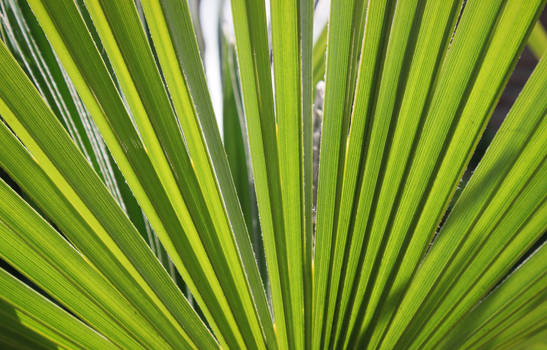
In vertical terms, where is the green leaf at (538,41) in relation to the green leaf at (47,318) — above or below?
above

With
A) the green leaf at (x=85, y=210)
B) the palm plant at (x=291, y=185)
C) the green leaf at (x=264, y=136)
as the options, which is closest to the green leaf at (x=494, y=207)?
the palm plant at (x=291, y=185)

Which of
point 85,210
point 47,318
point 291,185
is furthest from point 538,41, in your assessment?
point 47,318

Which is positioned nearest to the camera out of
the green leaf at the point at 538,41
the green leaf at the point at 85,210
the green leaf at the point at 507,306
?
the green leaf at the point at 85,210

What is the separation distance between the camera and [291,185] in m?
0.66

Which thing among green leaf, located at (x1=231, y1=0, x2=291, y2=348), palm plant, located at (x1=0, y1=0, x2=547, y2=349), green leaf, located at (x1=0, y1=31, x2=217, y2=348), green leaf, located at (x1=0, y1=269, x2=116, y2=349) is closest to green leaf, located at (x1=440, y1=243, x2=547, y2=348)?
palm plant, located at (x1=0, y1=0, x2=547, y2=349)

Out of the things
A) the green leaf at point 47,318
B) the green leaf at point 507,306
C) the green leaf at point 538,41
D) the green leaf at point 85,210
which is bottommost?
the green leaf at point 507,306

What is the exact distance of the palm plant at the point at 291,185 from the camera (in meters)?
0.55

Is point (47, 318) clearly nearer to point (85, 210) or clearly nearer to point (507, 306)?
point (85, 210)

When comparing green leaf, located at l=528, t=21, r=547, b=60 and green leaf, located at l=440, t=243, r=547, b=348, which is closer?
green leaf, located at l=440, t=243, r=547, b=348

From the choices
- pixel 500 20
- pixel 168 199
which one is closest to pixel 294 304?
pixel 168 199

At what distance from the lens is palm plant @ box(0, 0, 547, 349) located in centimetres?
55

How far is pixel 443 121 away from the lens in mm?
608

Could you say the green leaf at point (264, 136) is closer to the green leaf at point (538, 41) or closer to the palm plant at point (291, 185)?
the palm plant at point (291, 185)

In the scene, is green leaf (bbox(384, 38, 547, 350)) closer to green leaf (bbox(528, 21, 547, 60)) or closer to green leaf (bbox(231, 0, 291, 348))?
green leaf (bbox(231, 0, 291, 348))
